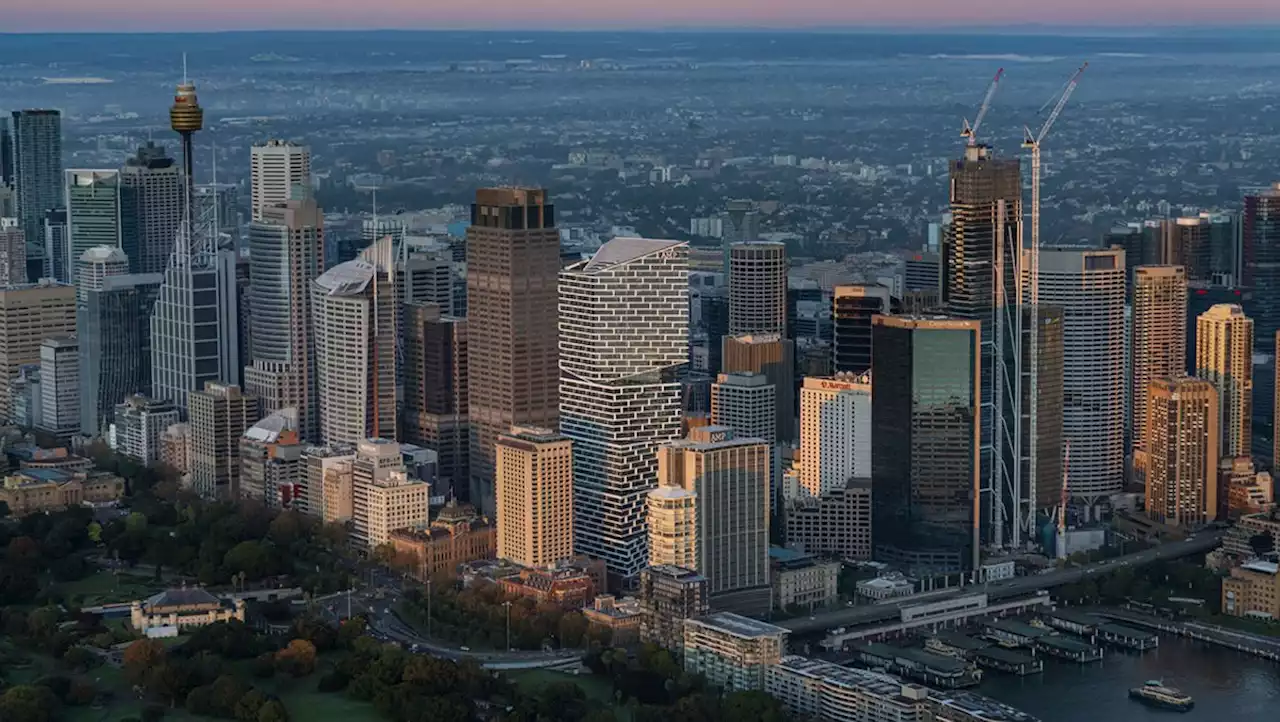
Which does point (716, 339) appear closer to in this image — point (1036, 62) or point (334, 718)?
point (1036, 62)

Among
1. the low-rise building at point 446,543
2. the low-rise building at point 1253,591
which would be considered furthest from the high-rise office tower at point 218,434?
the low-rise building at point 1253,591

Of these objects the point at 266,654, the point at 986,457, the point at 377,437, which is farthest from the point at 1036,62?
the point at 266,654

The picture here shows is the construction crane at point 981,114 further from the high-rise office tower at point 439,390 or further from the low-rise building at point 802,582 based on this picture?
the low-rise building at point 802,582

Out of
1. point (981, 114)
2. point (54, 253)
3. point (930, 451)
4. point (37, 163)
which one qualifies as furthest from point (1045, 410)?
point (37, 163)

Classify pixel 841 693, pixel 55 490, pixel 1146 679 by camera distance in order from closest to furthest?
pixel 841 693 < pixel 1146 679 < pixel 55 490

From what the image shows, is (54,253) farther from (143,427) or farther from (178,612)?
(178,612)

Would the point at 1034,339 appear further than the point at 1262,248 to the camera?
No
